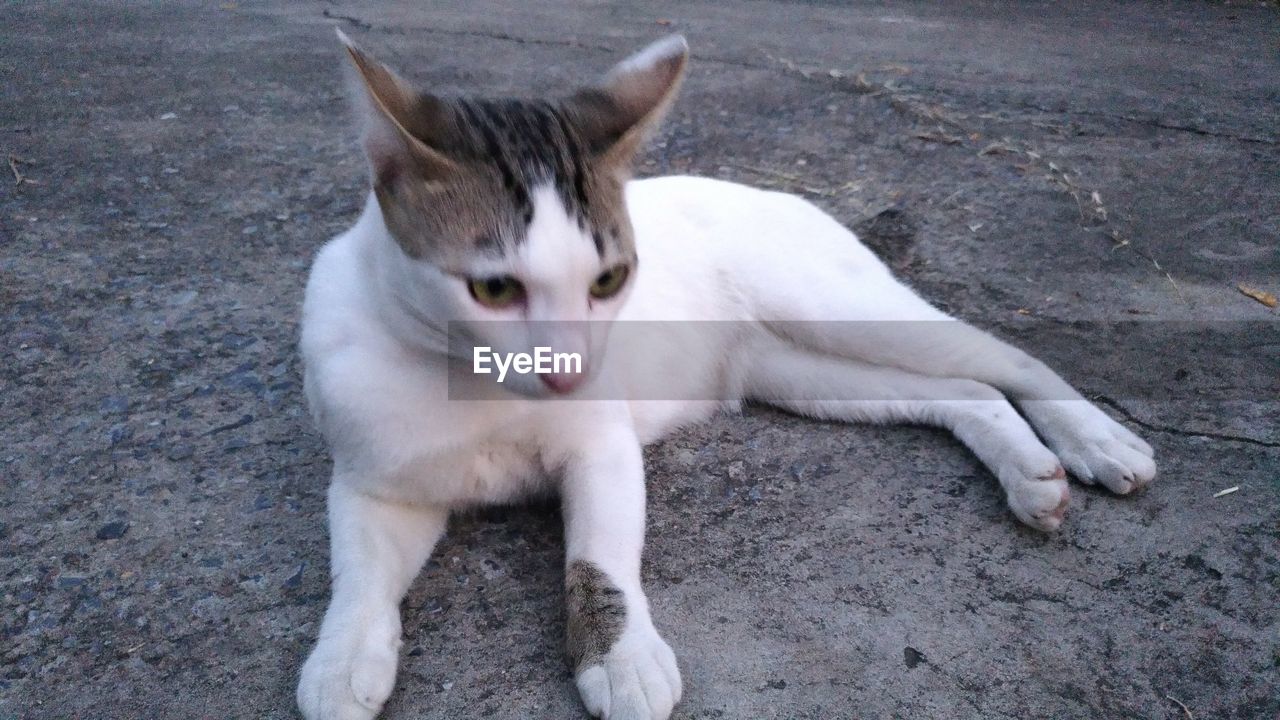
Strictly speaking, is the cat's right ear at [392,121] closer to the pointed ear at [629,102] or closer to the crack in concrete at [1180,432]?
the pointed ear at [629,102]

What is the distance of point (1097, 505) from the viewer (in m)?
1.96

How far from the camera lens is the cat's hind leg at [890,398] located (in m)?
2.06

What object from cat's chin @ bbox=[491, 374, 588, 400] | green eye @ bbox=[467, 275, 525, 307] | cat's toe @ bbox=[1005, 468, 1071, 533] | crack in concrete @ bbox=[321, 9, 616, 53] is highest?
green eye @ bbox=[467, 275, 525, 307]

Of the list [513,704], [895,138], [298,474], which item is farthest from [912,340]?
[895,138]

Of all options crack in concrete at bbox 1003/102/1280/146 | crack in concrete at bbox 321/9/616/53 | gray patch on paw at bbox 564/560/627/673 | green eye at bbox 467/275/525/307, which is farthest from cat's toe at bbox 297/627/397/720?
crack in concrete at bbox 321/9/616/53

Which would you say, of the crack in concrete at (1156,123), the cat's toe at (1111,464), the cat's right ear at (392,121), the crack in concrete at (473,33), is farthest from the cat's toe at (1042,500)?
the crack in concrete at (473,33)

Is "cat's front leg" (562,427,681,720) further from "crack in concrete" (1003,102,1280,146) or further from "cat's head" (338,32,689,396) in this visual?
"crack in concrete" (1003,102,1280,146)

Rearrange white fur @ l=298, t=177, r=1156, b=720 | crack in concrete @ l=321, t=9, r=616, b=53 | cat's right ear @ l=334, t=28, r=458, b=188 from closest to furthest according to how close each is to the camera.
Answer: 1. cat's right ear @ l=334, t=28, r=458, b=188
2. white fur @ l=298, t=177, r=1156, b=720
3. crack in concrete @ l=321, t=9, r=616, b=53

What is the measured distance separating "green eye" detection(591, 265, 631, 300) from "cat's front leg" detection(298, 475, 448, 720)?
2.01 feet

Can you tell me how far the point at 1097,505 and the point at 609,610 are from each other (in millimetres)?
1056

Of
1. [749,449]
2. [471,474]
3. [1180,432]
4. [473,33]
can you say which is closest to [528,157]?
[471,474]

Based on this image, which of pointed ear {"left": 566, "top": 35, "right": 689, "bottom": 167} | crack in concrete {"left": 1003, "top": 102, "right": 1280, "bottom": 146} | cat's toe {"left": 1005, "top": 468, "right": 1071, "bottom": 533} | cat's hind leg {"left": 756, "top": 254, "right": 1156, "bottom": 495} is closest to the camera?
pointed ear {"left": 566, "top": 35, "right": 689, "bottom": 167}

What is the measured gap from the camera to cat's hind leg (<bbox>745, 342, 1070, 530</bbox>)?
81.2 inches

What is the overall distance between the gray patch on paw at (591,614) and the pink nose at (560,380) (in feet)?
1.32
